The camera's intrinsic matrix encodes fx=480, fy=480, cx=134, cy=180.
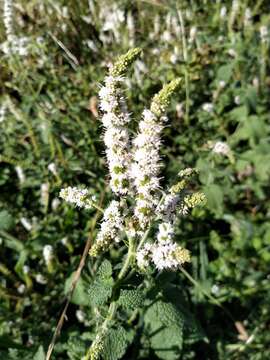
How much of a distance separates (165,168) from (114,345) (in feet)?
5.07

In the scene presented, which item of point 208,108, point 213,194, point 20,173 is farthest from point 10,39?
point 213,194

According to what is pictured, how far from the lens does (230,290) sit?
224 centimetres

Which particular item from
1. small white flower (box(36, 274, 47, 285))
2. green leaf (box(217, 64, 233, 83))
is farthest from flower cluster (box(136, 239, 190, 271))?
green leaf (box(217, 64, 233, 83))

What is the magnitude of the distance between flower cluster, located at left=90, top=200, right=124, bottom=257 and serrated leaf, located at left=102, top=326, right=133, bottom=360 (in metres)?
0.24

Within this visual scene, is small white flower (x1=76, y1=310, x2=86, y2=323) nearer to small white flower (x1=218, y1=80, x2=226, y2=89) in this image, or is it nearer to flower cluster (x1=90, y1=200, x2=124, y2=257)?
flower cluster (x1=90, y1=200, x2=124, y2=257)

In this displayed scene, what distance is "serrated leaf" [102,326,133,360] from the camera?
49.3 inches

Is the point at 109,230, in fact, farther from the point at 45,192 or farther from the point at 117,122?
the point at 45,192

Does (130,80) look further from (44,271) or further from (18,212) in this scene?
(44,271)

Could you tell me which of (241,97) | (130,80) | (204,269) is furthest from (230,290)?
(130,80)

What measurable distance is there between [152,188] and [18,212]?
1621mm

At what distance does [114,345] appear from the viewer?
1.28 meters

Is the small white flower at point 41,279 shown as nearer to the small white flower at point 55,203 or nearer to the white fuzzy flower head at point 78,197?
the small white flower at point 55,203

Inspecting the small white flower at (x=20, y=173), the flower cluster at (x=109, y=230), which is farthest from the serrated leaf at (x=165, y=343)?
the small white flower at (x=20, y=173)

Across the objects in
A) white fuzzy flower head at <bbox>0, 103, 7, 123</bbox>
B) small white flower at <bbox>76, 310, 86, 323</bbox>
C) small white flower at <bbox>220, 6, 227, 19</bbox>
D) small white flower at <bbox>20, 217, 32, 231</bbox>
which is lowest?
small white flower at <bbox>76, 310, 86, 323</bbox>
